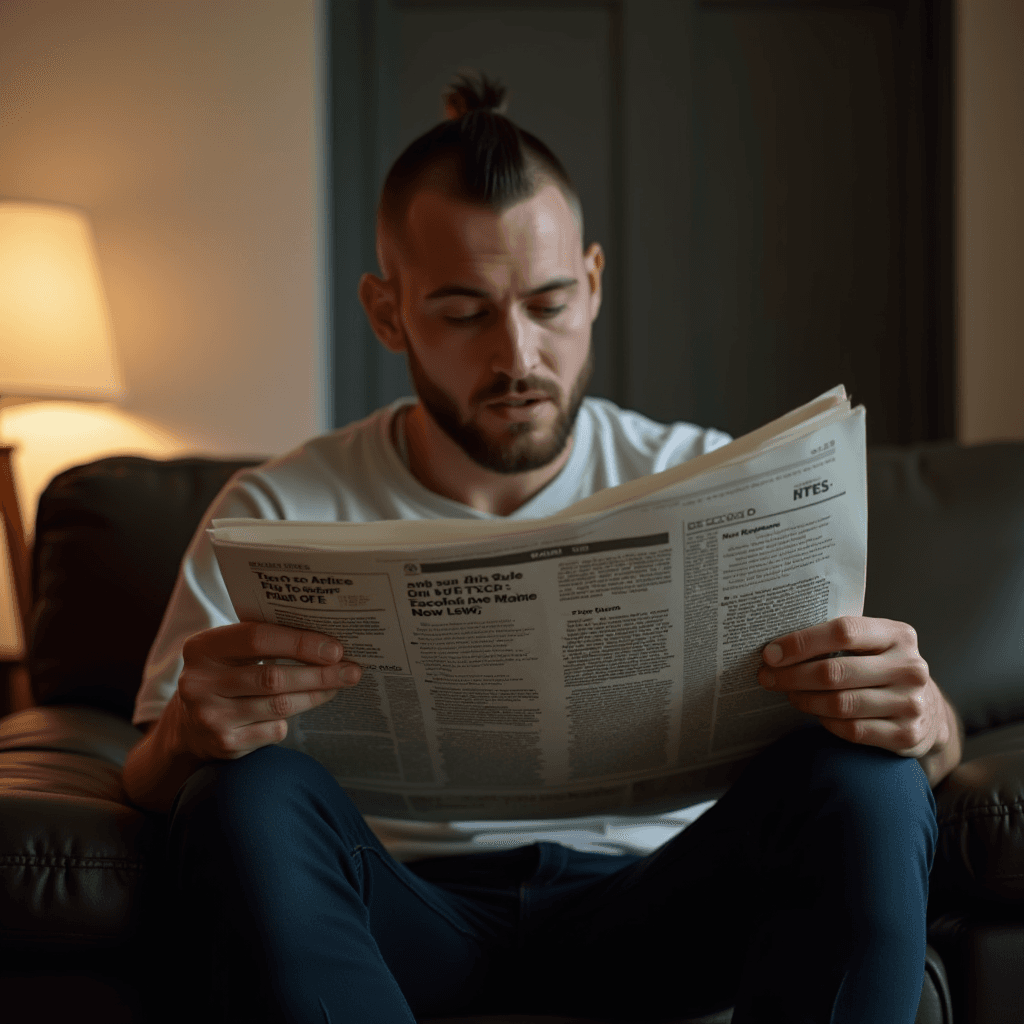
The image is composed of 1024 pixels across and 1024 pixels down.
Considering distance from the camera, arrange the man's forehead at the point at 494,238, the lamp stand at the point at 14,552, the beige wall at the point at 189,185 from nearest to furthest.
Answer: the man's forehead at the point at 494,238, the lamp stand at the point at 14,552, the beige wall at the point at 189,185

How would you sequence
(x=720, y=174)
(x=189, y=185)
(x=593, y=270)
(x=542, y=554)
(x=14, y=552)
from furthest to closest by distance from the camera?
1. (x=720, y=174)
2. (x=189, y=185)
3. (x=14, y=552)
4. (x=593, y=270)
5. (x=542, y=554)

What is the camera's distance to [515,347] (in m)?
0.97

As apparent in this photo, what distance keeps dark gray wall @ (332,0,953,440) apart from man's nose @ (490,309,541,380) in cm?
138

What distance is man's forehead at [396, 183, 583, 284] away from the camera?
0.97 metres

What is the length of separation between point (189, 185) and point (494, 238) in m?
1.52

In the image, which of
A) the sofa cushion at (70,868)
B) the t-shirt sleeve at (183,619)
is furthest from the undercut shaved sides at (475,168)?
the sofa cushion at (70,868)

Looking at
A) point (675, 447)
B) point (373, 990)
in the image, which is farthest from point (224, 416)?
point (373, 990)

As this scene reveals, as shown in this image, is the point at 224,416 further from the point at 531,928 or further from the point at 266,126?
the point at 531,928

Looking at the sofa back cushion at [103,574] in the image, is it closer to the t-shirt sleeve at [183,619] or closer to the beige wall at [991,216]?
the t-shirt sleeve at [183,619]

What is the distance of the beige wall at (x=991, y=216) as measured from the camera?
7.36 ft

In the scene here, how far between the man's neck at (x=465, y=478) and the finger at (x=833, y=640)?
0.42 metres

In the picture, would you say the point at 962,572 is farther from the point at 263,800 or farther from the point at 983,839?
the point at 263,800

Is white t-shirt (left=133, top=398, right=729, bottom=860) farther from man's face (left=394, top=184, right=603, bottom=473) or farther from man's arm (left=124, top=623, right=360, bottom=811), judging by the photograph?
man's arm (left=124, top=623, right=360, bottom=811)

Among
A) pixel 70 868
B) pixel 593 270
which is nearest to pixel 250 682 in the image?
pixel 70 868
